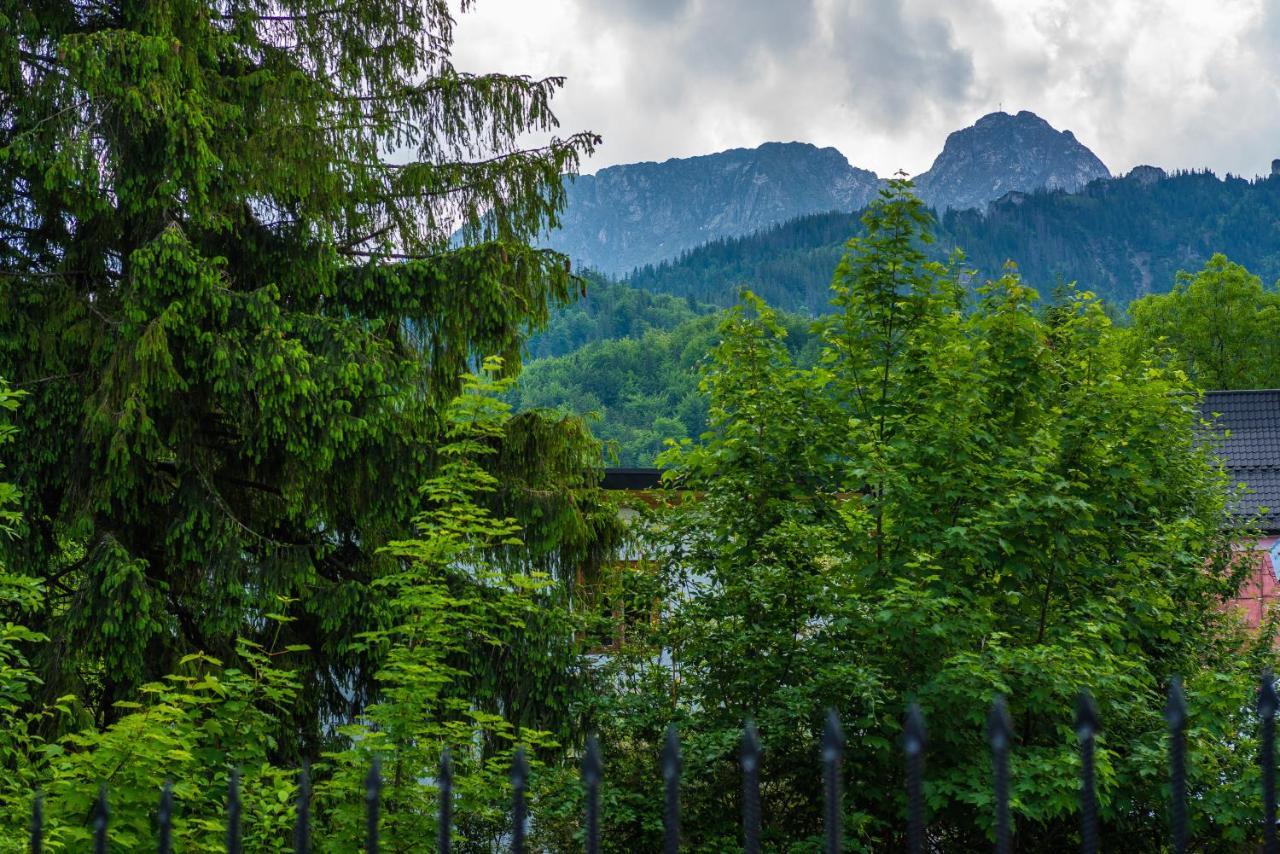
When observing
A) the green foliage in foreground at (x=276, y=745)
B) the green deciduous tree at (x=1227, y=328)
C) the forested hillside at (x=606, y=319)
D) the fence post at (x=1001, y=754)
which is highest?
the forested hillside at (x=606, y=319)

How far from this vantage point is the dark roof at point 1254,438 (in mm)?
25359

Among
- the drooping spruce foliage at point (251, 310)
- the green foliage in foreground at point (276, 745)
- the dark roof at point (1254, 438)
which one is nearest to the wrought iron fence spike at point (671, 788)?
the green foliage in foreground at point (276, 745)

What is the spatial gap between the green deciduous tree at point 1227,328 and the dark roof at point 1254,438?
43.1ft

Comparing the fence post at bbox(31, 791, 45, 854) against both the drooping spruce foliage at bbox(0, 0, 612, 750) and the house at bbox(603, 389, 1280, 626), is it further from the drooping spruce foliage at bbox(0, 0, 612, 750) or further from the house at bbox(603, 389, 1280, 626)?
the house at bbox(603, 389, 1280, 626)

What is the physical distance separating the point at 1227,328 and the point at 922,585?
38271 mm

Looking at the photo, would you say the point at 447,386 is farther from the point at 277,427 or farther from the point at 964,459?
the point at 964,459

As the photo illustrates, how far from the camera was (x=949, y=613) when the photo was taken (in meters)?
7.01

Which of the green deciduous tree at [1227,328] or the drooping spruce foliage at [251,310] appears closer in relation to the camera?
the drooping spruce foliage at [251,310]

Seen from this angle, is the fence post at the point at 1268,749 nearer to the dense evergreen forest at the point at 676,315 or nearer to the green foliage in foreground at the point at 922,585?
the green foliage in foreground at the point at 922,585

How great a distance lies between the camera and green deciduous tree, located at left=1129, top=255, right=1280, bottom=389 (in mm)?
39312

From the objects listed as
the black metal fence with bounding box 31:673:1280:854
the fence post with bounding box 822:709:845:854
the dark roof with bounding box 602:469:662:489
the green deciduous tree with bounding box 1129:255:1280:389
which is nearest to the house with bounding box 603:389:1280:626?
the green deciduous tree with bounding box 1129:255:1280:389

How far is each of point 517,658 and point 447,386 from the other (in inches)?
99.0

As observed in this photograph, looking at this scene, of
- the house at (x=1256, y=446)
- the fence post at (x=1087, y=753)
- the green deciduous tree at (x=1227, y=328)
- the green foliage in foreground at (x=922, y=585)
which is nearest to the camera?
the fence post at (x=1087, y=753)

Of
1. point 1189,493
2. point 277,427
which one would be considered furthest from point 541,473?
point 1189,493
